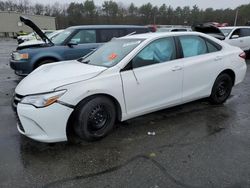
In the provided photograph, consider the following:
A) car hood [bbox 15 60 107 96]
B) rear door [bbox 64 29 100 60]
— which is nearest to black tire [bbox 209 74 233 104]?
car hood [bbox 15 60 107 96]

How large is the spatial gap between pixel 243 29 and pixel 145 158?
39.0 ft

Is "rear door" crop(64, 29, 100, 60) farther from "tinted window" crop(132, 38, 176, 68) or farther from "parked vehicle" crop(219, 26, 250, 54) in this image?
"parked vehicle" crop(219, 26, 250, 54)

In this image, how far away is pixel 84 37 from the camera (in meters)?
7.50

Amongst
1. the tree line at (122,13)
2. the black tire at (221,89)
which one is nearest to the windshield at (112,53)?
the black tire at (221,89)

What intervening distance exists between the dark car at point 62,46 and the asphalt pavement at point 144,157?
2.72 metres

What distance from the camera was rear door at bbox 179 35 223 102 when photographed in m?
4.27

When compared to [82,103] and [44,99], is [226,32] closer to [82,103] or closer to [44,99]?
[82,103]

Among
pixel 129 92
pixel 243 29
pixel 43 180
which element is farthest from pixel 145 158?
pixel 243 29

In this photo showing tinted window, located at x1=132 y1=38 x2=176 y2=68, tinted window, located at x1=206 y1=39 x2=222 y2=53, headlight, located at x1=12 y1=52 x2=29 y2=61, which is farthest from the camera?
headlight, located at x1=12 y1=52 x2=29 y2=61

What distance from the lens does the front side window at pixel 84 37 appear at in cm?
739

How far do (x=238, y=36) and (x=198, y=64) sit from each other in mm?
9101

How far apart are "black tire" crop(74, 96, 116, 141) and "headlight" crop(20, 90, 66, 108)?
1.15 ft

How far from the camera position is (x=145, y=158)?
120 inches

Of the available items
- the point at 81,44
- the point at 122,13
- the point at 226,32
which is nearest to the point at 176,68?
the point at 81,44
